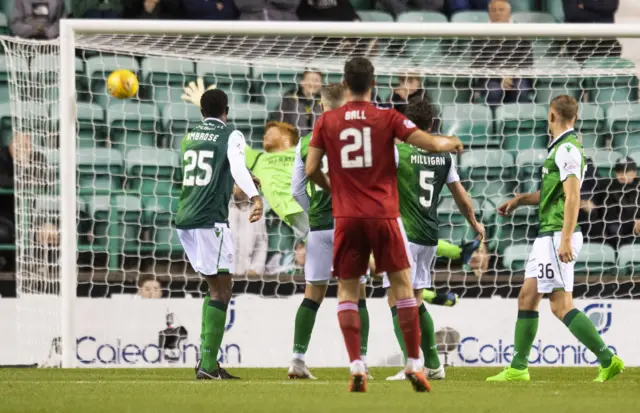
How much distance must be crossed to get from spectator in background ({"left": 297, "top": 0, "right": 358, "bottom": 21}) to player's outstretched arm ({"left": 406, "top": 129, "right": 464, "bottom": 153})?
6.82 m

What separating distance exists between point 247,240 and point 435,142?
5.04m

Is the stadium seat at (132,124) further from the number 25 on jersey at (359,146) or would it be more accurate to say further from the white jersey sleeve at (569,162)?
the number 25 on jersey at (359,146)

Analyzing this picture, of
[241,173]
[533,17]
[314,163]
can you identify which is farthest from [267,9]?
[314,163]

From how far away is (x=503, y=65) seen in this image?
1159 centimetres

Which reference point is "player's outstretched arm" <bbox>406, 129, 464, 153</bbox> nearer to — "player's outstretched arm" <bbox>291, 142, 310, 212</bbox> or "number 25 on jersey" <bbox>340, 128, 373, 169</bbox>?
"number 25 on jersey" <bbox>340, 128, 373, 169</bbox>

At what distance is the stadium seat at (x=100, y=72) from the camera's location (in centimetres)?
1198

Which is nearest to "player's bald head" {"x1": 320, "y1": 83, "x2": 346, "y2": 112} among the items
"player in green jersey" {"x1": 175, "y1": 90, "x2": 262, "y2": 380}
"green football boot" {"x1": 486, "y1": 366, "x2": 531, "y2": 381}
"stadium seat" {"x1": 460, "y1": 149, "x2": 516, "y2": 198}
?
"player in green jersey" {"x1": 175, "y1": 90, "x2": 262, "y2": 380}

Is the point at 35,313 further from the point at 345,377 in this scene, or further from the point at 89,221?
the point at 345,377

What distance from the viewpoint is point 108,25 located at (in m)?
10.1

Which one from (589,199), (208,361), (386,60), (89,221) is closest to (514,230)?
(589,199)

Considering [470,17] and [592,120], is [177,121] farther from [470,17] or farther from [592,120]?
[592,120]

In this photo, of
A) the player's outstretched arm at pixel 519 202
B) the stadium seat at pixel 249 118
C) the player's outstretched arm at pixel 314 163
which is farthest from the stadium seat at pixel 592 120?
the player's outstretched arm at pixel 314 163

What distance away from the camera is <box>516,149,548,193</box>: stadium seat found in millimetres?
11805

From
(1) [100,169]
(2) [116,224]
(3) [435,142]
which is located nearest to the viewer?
(3) [435,142]
